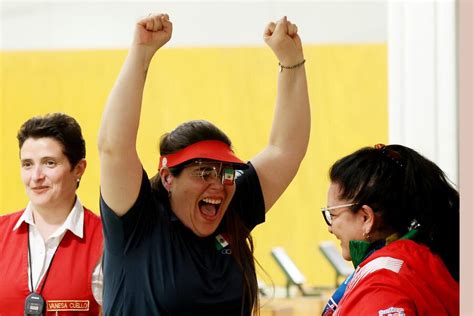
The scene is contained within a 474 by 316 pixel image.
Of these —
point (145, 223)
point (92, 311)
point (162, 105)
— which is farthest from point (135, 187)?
point (162, 105)

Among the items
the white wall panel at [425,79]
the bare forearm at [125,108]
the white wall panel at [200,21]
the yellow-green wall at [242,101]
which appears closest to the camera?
the bare forearm at [125,108]

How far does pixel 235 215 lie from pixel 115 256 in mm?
446

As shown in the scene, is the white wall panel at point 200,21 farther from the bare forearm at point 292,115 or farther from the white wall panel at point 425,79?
the bare forearm at point 292,115

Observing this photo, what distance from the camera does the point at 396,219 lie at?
218cm

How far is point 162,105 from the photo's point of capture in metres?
5.91

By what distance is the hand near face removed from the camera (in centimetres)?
277

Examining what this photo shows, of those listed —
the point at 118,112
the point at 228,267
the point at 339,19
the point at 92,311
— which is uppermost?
the point at 339,19

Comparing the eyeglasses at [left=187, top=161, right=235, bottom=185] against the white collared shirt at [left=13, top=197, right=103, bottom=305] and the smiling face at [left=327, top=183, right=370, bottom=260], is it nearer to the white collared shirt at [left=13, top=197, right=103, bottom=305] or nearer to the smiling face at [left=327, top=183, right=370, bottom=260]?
the smiling face at [left=327, top=183, right=370, bottom=260]

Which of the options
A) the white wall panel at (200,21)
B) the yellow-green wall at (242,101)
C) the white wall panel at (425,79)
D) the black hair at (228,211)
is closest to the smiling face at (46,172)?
the black hair at (228,211)

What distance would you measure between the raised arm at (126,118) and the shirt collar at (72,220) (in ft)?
2.34

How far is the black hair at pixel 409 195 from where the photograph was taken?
2141 millimetres

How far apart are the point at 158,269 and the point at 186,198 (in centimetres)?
24

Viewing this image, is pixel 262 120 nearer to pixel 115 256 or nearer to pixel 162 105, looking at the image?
pixel 162 105

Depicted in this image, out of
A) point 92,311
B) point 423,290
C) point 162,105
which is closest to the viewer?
point 423,290
